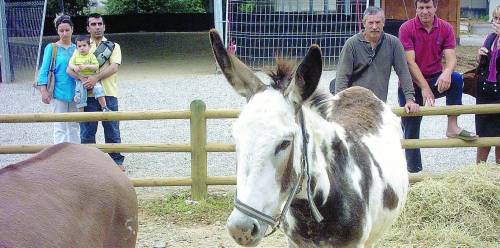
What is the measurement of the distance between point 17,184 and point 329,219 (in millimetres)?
1539

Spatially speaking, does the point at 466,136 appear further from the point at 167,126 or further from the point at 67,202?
the point at 167,126

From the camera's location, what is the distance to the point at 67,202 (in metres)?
2.94

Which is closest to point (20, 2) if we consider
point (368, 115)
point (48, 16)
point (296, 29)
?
point (296, 29)

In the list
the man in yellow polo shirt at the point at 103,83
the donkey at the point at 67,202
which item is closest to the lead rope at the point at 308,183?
the donkey at the point at 67,202

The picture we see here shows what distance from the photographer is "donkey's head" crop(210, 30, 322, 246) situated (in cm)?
265

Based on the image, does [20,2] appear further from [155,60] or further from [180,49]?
[180,49]

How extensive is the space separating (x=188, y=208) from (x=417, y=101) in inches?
105

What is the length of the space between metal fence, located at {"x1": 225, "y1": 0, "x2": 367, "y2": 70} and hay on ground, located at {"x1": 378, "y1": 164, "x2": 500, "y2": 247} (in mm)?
9293

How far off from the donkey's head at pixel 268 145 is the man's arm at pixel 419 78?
3.44 metres

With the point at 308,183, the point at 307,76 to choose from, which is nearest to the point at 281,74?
the point at 307,76

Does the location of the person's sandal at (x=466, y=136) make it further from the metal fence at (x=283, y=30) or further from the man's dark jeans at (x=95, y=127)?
the metal fence at (x=283, y=30)

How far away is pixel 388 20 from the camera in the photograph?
19156 mm

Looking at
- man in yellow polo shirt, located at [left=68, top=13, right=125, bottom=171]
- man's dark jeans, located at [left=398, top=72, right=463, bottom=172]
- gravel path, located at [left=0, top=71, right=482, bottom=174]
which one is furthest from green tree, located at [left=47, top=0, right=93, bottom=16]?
man's dark jeans, located at [left=398, top=72, right=463, bottom=172]

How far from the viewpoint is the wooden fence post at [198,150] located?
6.36m
